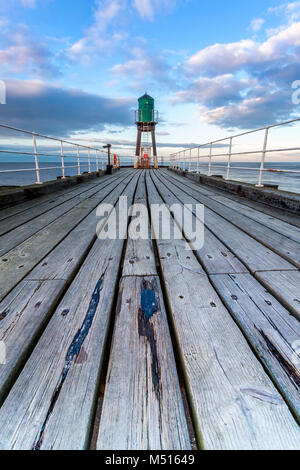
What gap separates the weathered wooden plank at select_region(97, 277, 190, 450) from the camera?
1.62 feet

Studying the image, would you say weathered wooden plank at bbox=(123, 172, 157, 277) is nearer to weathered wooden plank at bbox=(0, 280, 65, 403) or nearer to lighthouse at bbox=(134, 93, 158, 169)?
weathered wooden plank at bbox=(0, 280, 65, 403)

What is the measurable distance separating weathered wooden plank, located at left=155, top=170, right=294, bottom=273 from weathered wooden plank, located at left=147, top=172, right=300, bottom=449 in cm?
46

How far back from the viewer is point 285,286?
106 cm

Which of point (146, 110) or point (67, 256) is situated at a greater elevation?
point (146, 110)

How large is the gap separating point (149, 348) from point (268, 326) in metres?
0.43

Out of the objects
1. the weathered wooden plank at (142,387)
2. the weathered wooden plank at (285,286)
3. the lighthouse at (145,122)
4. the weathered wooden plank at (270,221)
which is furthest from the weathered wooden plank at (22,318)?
the lighthouse at (145,122)

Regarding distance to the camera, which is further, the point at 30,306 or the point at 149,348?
the point at 30,306

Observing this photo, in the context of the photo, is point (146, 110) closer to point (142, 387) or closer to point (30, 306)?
point (30, 306)

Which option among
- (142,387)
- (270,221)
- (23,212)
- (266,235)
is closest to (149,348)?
(142,387)

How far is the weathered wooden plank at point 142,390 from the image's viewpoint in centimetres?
49

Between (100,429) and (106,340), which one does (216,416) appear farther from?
(106,340)

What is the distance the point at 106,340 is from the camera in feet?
2.47

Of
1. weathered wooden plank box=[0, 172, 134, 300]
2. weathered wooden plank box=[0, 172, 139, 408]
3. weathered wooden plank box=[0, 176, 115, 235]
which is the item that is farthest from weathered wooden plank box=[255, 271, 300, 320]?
weathered wooden plank box=[0, 176, 115, 235]
